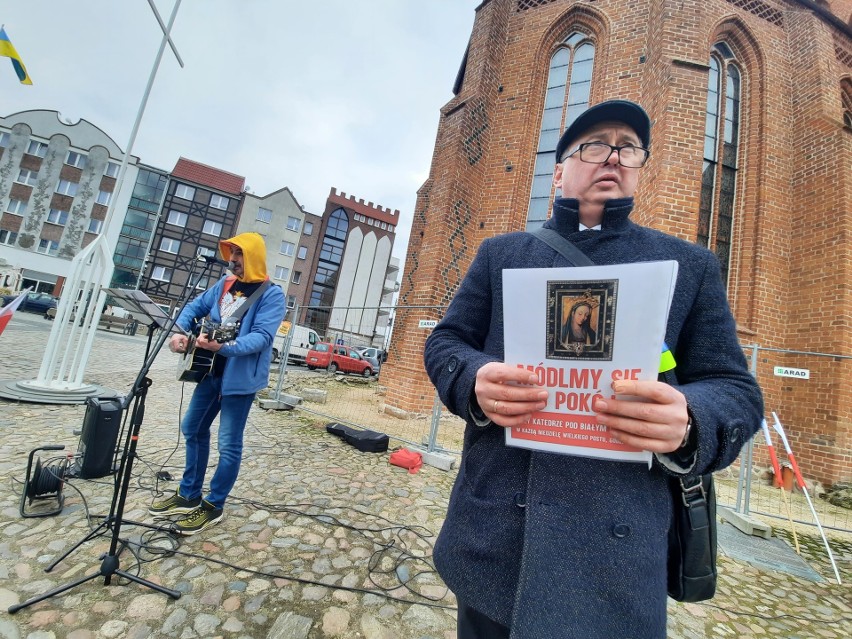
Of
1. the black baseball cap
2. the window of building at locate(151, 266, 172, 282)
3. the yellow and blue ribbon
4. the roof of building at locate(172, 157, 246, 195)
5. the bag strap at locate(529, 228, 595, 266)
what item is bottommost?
the yellow and blue ribbon

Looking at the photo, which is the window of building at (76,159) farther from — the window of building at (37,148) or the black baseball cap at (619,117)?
the black baseball cap at (619,117)

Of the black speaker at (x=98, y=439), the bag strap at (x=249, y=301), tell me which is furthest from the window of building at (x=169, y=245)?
the bag strap at (x=249, y=301)

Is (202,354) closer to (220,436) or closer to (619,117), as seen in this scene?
(220,436)

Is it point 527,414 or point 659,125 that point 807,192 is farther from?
point 527,414

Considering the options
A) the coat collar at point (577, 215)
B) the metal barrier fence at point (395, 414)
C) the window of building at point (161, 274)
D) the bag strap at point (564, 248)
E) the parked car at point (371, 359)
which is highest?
the window of building at point (161, 274)

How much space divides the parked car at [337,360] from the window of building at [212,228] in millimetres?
22372

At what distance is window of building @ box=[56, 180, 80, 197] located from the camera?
97.1ft

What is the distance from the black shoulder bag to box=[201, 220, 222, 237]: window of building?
38.3 m

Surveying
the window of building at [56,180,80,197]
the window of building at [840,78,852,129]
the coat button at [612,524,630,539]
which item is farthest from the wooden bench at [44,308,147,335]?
the window of building at [840,78,852,129]

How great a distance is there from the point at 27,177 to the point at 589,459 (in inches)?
1725

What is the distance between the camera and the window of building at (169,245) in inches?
1257

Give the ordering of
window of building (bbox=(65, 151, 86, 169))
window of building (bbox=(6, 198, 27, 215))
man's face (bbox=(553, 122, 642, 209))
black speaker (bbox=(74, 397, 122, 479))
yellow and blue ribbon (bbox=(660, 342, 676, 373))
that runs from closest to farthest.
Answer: yellow and blue ribbon (bbox=(660, 342, 676, 373)) → man's face (bbox=(553, 122, 642, 209)) → black speaker (bbox=(74, 397, 122, 479)) → window of building (bbox=(6, 198, 27, 215)) → window of building (bbox=(65, 151, 86, 169))

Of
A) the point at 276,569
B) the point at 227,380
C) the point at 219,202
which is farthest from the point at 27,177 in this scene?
the point at 276,569

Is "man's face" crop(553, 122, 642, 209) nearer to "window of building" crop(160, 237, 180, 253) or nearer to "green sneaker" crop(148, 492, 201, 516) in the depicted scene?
"green sneaker" crop(148, 492, 201, 516)
